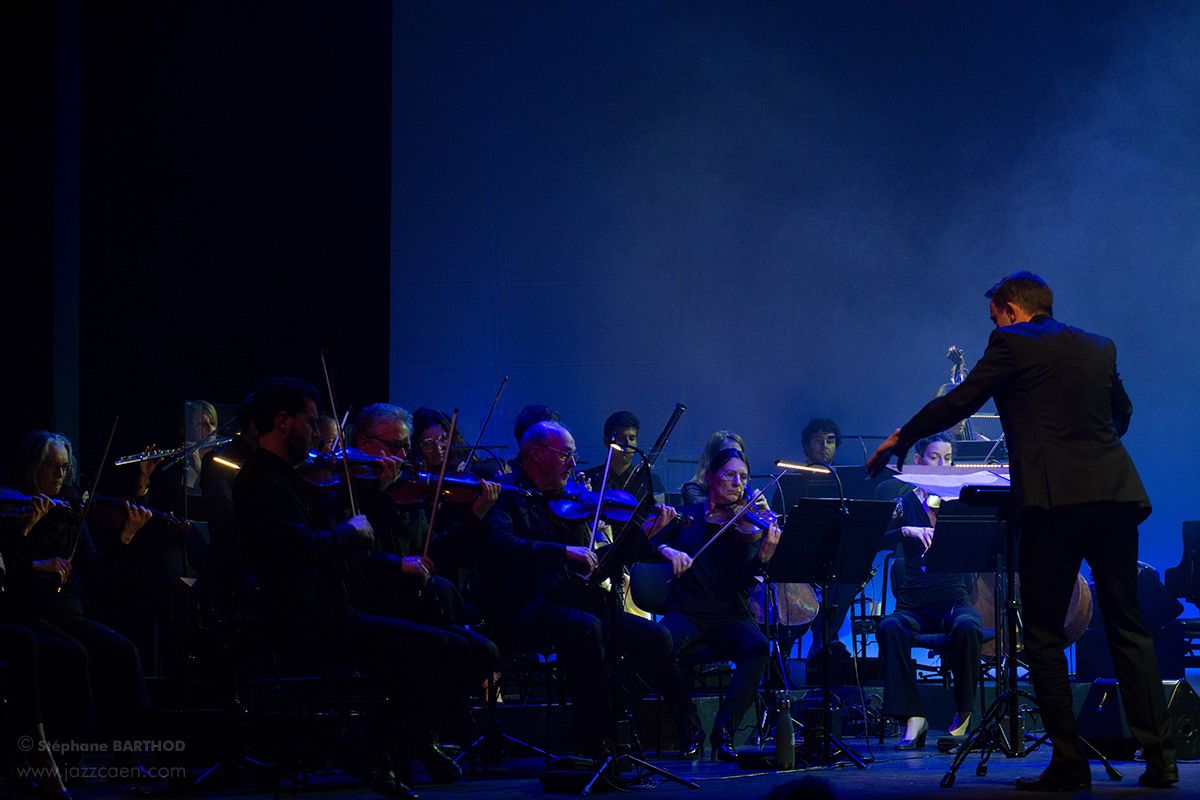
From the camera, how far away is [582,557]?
5238 millimetres

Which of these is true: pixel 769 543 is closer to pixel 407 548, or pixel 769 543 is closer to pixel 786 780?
pixel 407 548

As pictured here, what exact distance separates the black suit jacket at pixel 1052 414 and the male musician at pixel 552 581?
1.48m

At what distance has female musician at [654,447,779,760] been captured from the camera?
6391 mm

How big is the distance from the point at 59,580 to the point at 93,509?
0.62 metres

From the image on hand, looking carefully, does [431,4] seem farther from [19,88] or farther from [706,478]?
[706,478]

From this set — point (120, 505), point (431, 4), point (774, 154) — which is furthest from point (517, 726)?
point (431, 4)

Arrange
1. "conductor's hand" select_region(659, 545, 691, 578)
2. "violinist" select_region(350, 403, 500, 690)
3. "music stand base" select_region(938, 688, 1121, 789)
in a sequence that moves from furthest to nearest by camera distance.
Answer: "conductor's hand" select_region(659, 545, 691, 578), "violinist" select_region(350, 403, 500, 690), "music stand base" select_region(938, 688, 1121, 789)

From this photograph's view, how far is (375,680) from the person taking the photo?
4480 millimetres

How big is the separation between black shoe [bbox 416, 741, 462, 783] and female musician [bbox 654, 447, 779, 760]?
58.9 inches

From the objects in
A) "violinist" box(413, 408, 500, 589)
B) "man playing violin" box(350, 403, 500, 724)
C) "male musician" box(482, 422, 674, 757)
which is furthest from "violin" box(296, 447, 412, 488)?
"male musician" box(482, 422, 674, 757)

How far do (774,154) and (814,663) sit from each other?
130 inches

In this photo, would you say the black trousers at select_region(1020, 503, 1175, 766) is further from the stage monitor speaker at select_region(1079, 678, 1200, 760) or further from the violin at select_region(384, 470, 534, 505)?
the violin at select_region(384, 470, 534, 505)

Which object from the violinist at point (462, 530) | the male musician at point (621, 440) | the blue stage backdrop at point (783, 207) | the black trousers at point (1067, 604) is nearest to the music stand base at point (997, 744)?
the black trousers at point (1067, 604)

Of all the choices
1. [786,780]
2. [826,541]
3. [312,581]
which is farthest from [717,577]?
[312,581]
